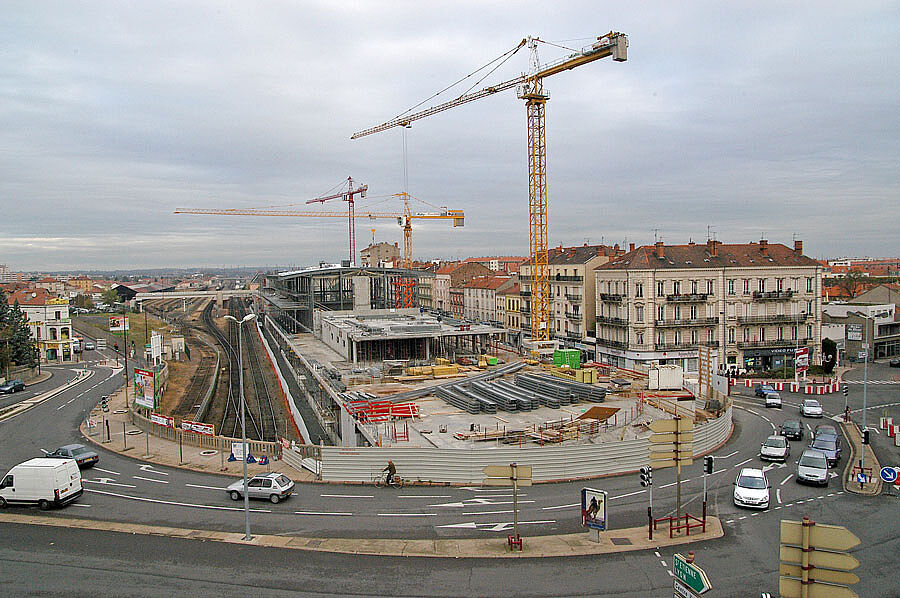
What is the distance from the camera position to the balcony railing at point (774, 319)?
155ft

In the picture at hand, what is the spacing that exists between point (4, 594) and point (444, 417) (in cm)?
1738

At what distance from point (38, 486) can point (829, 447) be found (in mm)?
26766

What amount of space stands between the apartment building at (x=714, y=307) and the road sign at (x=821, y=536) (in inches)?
1658

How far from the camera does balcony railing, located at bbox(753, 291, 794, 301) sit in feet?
155

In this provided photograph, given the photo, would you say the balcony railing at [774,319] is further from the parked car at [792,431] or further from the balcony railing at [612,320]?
the parked car at [792,431]

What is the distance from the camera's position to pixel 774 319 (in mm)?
47562

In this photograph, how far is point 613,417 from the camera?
88.0 feet

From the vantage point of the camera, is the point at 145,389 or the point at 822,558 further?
→ the point at 145,389

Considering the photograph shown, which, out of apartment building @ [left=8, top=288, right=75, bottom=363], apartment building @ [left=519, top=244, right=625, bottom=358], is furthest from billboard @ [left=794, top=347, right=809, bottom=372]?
apartment building @ [left=8, top=288, right=75, bottom=363]

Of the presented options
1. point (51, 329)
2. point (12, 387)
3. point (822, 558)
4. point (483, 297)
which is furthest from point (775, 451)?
point (51, 329)

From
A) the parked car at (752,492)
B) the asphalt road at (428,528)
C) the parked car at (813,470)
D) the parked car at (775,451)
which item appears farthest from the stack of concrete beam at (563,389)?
the parked car at (752,492)

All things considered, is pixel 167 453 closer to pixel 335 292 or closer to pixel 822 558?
pixel 822 558

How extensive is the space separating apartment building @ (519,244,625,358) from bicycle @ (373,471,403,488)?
120 feet

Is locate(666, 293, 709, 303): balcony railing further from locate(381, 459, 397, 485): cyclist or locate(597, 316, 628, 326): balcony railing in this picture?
locate(381, 459, 397, 485): cyclist
